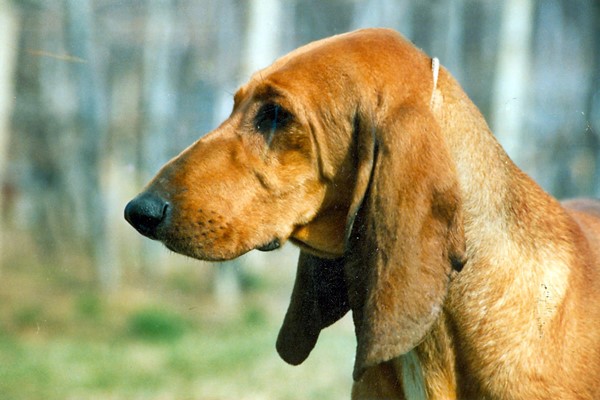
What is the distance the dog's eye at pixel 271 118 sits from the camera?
325 cm

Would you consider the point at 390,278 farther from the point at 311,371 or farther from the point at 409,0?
the point at 409,0

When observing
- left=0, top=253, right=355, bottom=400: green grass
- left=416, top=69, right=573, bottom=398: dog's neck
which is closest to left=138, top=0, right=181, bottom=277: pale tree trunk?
left=0, top=253, right=355, bottom=400: green grass

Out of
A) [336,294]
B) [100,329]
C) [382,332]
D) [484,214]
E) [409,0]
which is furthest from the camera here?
[409,0]

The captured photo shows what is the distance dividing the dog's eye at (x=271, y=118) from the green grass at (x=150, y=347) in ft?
12.2

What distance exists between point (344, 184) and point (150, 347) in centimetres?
725

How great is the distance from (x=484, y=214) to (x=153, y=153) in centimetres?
1770

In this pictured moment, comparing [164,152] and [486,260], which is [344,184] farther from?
[164,152]

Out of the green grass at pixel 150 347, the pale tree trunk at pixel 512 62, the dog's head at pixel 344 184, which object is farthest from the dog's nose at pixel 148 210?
the pale tree trunk at pixel 512 62

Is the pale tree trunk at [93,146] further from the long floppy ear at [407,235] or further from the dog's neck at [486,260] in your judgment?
the long floppy ear at [407,235]

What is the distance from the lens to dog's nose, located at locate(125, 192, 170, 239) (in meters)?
3.06

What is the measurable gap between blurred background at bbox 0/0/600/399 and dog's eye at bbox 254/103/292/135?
954mm

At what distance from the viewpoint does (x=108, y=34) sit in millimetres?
24016

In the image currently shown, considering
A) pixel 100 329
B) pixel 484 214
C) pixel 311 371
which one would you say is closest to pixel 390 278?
pixel 484 214

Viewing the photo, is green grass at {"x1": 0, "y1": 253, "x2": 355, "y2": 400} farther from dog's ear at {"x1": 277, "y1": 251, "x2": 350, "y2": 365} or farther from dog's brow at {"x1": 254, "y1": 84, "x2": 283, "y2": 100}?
dog's brow at {"x1": 254, "y1": 84, "x2": 283, "y2": 100}
